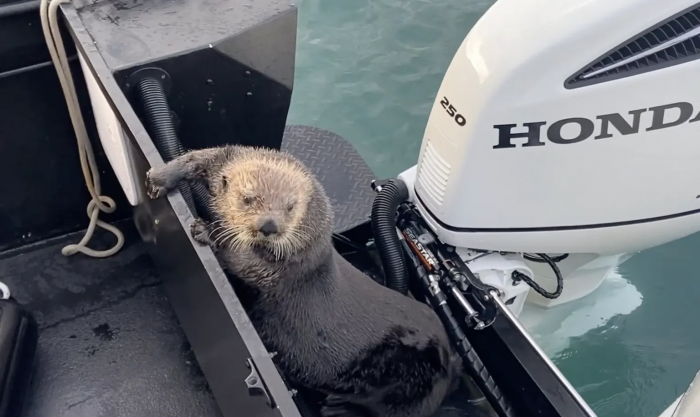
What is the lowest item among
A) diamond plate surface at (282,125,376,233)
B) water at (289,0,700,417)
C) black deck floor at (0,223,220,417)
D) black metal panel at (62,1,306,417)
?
water at (289,0,700,417)

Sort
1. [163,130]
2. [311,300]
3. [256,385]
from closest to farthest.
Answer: [256,385]
[311,300]
[163,130]

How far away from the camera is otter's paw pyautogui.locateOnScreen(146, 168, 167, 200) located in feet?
6.45

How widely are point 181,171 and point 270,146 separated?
0.95m

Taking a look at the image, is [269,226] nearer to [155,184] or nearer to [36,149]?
[155,184]

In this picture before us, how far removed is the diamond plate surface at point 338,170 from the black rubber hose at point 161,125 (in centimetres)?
81

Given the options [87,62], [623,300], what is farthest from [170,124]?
[623,300]

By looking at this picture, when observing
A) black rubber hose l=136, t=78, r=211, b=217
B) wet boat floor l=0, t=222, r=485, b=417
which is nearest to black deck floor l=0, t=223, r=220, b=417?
wet boat floor l=0, t=222, r=485, b=417

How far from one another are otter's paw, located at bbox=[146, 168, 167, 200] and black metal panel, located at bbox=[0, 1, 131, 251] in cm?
94

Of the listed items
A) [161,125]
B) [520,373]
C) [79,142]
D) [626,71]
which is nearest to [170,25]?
[161,125]

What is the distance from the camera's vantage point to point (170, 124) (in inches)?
95.3

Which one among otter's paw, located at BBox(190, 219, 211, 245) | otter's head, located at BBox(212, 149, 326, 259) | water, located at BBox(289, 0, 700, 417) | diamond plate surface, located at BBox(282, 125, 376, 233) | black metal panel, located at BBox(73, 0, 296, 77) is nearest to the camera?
otter's paw, located at BBox(190, 219, 211, 245)

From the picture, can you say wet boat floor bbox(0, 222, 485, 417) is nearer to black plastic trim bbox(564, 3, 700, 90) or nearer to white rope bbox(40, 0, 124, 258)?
white rope bbox(40, 0, 124, 258)

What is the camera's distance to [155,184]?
2002mm

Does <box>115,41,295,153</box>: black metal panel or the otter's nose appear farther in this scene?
<box>115,41,295,153</box>: black metal panel
